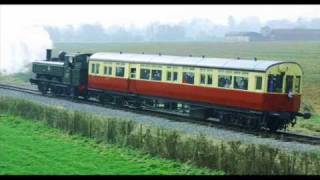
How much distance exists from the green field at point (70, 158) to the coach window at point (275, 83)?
6.91 meters

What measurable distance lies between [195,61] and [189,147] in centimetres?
921

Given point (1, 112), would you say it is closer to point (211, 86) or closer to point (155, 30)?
point (211, 86)

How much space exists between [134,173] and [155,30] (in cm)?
15271

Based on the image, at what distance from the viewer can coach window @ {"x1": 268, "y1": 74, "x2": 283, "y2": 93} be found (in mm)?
20781

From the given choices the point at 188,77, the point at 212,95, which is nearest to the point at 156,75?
the point at 188,77

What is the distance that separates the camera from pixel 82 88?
1264 inches

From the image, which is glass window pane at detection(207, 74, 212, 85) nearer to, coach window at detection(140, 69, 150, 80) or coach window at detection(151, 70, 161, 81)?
coach window at detection(151, 70, 161, 81)

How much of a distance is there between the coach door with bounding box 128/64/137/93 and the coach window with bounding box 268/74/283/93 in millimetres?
8878

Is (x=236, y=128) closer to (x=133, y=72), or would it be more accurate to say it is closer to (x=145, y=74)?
(x=145, y=74)

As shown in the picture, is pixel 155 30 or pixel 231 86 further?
pixel 155 30

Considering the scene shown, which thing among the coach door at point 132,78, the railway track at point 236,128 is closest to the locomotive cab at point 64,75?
the railway track at point 236,128

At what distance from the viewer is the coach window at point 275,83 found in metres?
20.8

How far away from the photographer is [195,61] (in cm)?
2408
